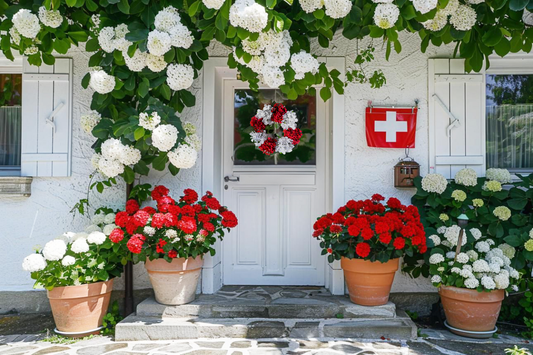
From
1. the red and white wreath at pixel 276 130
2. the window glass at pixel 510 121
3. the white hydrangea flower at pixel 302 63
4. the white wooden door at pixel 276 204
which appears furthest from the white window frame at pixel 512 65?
the white hydrangea flower at pixel 302 63

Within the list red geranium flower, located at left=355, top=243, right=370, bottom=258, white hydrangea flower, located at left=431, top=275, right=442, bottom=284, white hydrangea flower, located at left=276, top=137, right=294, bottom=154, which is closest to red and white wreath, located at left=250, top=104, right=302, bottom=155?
white hydrangea flower, located at left=276, top=137, right=294, bottom=154

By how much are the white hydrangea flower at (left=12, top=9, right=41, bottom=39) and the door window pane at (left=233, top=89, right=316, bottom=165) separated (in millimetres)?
1782

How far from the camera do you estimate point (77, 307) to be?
3338 millimetres

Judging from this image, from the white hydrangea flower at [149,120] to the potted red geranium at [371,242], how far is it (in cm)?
144

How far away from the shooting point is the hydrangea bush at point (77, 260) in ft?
10.7

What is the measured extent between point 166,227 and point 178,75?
1.13 metres

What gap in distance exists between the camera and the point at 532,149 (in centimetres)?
423

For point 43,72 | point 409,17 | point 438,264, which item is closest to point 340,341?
point 438,264

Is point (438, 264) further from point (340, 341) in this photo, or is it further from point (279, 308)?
point (279, 308)

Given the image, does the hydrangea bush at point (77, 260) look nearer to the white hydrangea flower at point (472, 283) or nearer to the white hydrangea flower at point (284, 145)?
the white hydrangea flower at point (284, 145)

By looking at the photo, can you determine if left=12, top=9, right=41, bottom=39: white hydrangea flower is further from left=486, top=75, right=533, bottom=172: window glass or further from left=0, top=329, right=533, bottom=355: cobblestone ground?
left=486, top=75, right=533, bottom=172: window glass

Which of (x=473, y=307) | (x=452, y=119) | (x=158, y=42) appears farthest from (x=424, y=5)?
(x=473, y=307)

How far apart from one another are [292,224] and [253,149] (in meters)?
0.81

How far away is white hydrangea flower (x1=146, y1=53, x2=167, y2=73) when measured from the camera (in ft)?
10.4
